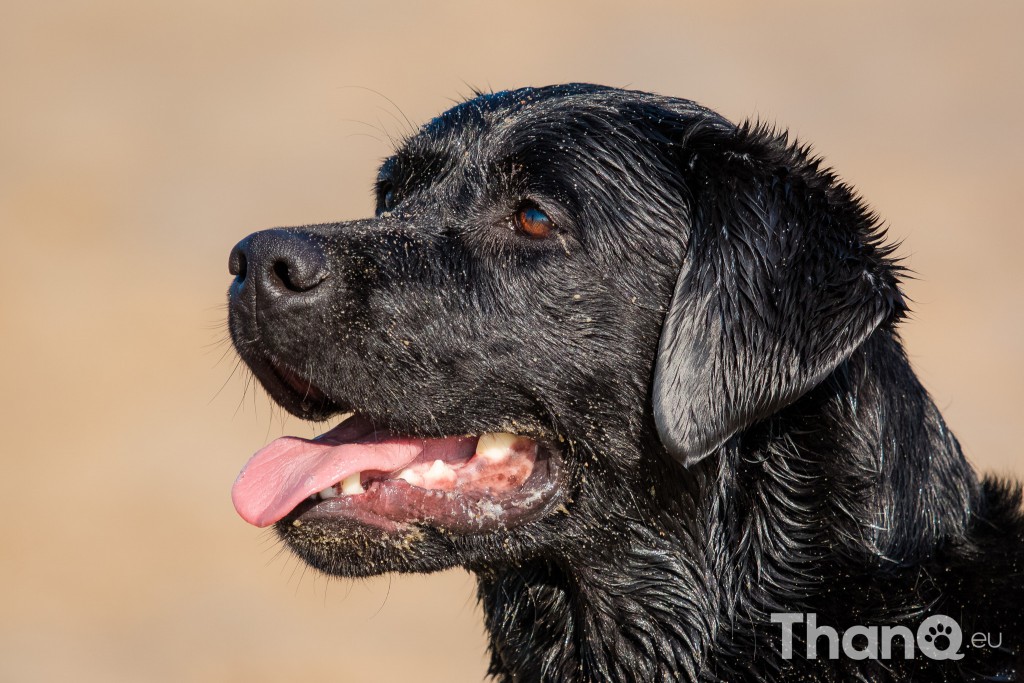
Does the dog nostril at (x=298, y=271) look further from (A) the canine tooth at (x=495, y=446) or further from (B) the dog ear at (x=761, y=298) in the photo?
(B) the dog ear at (x=761, y=298)

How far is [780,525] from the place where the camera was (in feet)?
11.4

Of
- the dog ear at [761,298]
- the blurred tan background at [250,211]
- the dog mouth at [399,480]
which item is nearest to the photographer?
the dog ear at [761,298]

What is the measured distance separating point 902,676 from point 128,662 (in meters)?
6.74

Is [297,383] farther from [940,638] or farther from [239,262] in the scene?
[940,638]

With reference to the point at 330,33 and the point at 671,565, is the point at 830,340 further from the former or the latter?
the point at 330,33

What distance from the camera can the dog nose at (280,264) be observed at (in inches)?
137

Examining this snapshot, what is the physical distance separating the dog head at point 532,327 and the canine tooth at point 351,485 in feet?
0.05

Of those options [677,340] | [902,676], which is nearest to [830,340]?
[677,340]

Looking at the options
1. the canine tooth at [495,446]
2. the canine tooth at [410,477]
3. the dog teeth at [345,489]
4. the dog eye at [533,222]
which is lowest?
the dog teeth at [345,489]

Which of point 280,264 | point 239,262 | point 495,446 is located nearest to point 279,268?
point 280,264

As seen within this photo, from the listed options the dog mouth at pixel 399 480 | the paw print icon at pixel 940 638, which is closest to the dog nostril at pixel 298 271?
the dog mouth at pixel 399 480

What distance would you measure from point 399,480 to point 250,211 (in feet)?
37.4

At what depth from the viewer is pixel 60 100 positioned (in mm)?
16531

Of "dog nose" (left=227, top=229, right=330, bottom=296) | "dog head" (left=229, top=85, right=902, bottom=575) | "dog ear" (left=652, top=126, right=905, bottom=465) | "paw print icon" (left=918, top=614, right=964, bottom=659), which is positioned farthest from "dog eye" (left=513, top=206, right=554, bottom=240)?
"paw print icon" (left=918, top=614, right=964, bottom=659)
